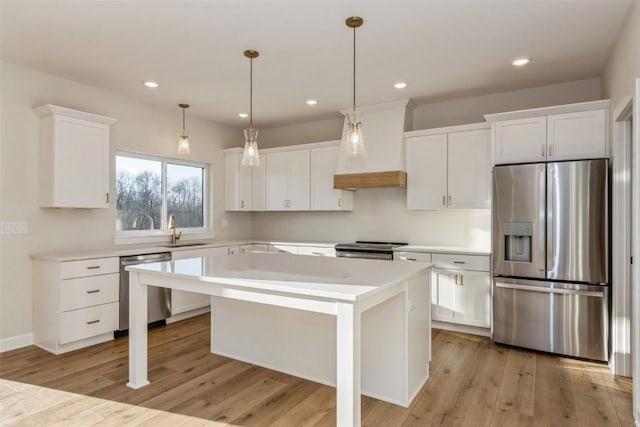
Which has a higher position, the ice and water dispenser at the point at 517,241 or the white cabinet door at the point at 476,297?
the ice and water dispenser at the point at 517,241

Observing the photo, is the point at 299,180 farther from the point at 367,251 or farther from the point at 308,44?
Answer: the point at 308,44

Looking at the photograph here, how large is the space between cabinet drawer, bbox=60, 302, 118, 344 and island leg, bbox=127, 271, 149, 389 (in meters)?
1.09

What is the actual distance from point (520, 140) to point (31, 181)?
4.71 m

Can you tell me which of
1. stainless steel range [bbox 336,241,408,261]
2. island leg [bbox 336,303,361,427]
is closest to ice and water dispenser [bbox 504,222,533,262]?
stainless steel range [bbox 336,241,408,261]

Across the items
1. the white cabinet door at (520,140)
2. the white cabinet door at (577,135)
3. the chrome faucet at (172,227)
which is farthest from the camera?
the chrome faucet at (172,227)

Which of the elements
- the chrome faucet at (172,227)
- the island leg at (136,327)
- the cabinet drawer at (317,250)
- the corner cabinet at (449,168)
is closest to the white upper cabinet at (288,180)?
the cabinet drawer at (317,250)

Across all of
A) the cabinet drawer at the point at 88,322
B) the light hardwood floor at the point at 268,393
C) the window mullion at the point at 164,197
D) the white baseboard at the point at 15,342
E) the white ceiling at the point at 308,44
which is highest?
the white ceiling at the point at 308,44

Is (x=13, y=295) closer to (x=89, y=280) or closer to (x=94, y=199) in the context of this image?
(x=89, y=280)

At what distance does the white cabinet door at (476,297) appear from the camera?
377 centimetres

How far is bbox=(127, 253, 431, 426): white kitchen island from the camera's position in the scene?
1889mm

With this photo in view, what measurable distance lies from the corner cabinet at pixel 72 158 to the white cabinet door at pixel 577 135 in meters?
4.36

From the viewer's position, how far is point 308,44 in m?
3.03

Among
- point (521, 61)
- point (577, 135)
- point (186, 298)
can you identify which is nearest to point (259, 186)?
point (186, 298)

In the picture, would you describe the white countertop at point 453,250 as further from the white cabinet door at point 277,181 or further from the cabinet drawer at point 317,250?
the white cabinet door at point 277,181
